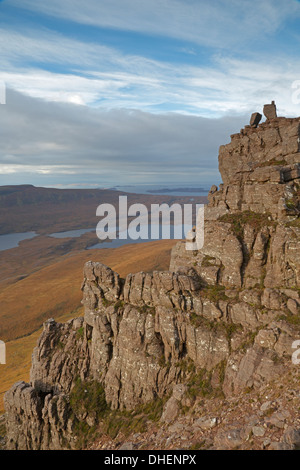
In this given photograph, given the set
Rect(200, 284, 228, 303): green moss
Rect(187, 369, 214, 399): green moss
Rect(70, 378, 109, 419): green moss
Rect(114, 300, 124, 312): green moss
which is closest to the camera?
Rect(187, 369, 214, 399): green moss

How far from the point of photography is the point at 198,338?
27.2 metres

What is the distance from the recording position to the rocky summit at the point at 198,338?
22562 millimetres

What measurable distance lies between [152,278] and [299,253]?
15.8 metres

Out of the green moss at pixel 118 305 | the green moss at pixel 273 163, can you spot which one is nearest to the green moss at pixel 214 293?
the green moss at pixel 118 305

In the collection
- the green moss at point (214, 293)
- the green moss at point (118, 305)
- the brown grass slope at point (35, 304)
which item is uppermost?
the green moss at point (214, 293)

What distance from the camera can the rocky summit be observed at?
22.6 meters

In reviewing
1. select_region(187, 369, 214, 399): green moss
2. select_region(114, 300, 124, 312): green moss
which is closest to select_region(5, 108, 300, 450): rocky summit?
select_region(187, 369, 214, 399): green moss

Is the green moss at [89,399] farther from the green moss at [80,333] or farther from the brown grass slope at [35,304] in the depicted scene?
the brown grass slope at [35,304]

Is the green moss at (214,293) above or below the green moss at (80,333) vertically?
above

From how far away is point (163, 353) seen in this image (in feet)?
96.7

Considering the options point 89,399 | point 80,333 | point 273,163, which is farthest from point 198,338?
point 273,163

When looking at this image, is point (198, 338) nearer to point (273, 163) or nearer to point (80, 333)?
point (80, 333)

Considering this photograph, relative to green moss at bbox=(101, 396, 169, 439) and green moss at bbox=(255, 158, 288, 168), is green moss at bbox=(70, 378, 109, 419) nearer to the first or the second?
green moss at bbox=(101, 396, 169, 439)
